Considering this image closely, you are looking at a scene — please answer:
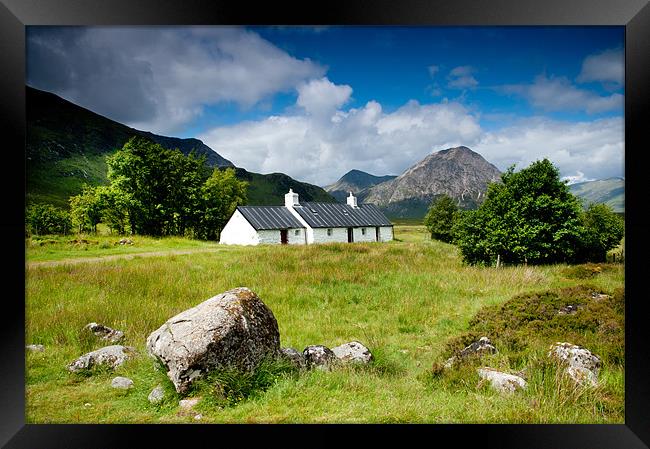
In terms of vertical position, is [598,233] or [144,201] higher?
[144,201]

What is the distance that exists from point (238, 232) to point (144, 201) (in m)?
3.05

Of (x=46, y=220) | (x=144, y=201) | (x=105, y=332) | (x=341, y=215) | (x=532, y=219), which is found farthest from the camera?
(x=341, y=215)

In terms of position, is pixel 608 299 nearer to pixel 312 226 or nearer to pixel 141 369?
pixel 141 369

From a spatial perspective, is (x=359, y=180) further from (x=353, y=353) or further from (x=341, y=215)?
(x=353, y=353)

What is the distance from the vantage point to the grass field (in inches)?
123

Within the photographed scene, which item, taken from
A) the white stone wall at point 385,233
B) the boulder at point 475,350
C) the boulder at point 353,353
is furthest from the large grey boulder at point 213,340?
the white stone wall at point 385,233

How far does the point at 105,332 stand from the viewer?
430 centimetres

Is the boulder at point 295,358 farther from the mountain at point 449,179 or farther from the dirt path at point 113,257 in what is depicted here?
the mountain at point 449,179

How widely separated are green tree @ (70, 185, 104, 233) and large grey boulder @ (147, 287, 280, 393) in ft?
11.9

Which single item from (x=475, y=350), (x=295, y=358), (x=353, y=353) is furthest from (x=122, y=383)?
(x=475, y=350)

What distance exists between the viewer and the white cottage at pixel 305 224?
33.3 ft

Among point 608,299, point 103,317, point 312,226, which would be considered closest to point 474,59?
point 608,299
